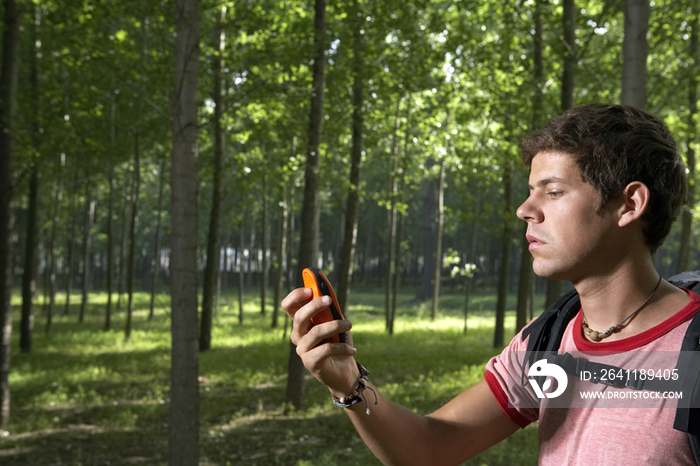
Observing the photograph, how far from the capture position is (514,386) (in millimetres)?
1642

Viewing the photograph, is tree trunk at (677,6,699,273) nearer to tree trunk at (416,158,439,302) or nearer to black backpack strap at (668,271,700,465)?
black backpack strap at (668,271,700,465)

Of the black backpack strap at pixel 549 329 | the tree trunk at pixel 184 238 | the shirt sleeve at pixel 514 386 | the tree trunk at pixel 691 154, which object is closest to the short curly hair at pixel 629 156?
the black backpack strap at pixel 549 329

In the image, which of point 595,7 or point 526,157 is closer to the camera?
point 526,157

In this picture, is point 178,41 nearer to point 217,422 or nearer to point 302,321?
point 302,321

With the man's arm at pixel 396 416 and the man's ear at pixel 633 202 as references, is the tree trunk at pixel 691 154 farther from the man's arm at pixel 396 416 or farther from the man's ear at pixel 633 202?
the man's arm at pixel 396 416

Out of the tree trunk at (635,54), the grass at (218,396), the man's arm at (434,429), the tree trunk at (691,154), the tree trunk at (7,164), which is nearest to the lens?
the man's arm at (434,429)

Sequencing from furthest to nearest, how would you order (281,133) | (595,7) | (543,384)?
(595,7) → (281,133) → (543,384)

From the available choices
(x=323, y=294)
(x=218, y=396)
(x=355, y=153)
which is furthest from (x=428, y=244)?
(x=323, y=294)

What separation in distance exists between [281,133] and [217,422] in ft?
16.2

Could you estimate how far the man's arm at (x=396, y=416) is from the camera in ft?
4.26

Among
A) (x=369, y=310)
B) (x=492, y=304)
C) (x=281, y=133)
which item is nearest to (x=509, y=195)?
(x=281, y=133)

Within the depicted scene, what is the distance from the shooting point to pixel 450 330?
18.0m

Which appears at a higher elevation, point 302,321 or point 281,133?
point 281,133

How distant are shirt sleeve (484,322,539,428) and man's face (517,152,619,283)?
1.10 feet
